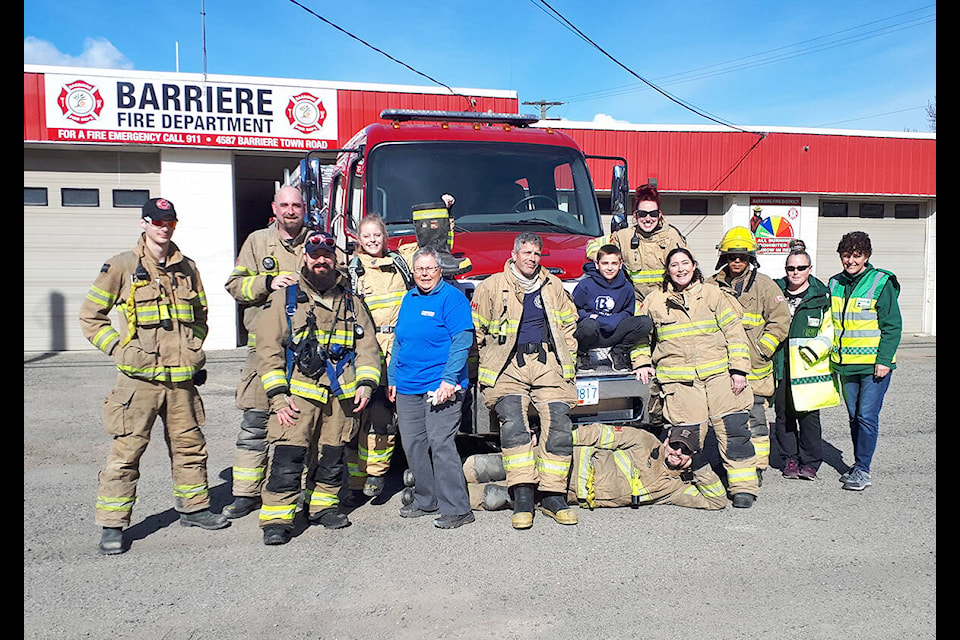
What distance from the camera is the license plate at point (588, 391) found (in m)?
4.90

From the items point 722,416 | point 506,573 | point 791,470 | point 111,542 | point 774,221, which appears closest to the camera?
point 506,573

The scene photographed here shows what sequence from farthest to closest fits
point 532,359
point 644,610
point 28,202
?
point 28,202, point 532,359, point 644,610

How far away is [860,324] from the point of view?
527 centimetres

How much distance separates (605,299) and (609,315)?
0.40 feet

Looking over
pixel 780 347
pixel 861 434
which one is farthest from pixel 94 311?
pixel 861 434

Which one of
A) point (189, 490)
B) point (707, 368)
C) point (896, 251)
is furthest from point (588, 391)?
point (896, 251)

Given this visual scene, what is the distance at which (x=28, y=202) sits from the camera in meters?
13.1

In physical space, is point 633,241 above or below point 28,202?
below

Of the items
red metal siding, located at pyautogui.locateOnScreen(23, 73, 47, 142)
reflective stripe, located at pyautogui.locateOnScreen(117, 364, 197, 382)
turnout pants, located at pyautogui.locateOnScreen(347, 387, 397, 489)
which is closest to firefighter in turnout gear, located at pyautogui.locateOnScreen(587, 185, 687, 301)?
turnout pants, located at pyautogui.locateOnScreen(347, 387, 397, 489)

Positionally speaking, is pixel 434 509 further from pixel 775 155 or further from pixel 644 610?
pixel 775 155

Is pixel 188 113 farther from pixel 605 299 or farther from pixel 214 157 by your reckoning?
pixel 605 299

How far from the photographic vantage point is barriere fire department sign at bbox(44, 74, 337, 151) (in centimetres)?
1250

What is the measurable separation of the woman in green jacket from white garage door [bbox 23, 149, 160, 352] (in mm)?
12077

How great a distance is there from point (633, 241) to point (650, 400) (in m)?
1.42
